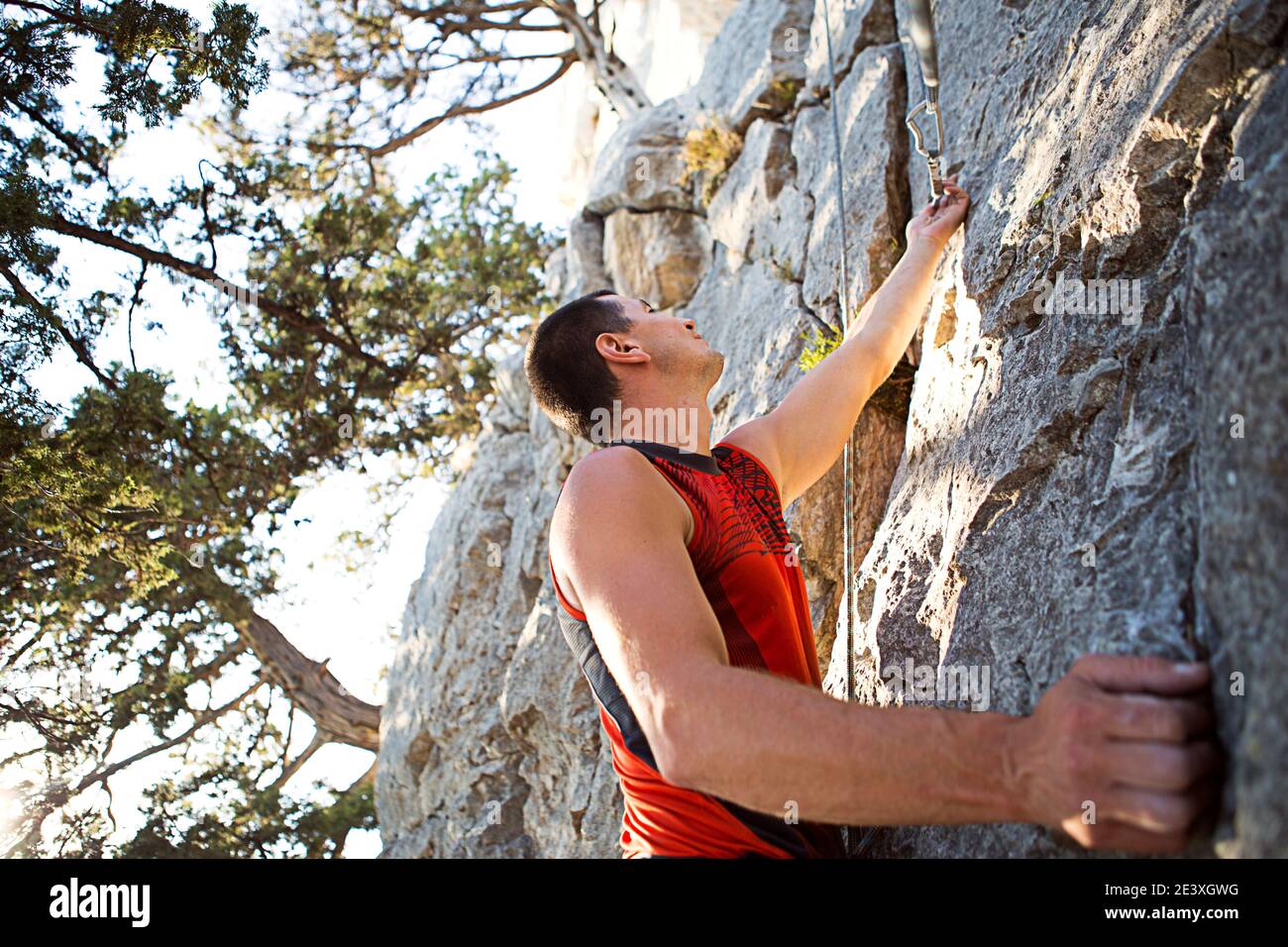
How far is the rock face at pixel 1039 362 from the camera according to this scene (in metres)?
1.94

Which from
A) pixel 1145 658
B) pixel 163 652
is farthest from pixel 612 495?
pixel 163 652

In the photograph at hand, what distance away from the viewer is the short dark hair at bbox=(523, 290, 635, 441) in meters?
3.63

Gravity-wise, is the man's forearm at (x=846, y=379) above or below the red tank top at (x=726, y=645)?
above

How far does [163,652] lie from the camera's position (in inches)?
493

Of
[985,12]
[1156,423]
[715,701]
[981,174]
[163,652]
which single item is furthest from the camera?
[163,652]

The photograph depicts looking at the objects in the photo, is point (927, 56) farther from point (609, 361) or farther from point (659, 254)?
point (659, 254)

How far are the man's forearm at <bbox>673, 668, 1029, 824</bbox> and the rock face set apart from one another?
391mm

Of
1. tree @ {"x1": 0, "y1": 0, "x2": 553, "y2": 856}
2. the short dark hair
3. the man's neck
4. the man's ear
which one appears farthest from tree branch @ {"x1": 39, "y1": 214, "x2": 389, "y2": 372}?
the man's neck

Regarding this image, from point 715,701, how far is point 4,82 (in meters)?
5.83

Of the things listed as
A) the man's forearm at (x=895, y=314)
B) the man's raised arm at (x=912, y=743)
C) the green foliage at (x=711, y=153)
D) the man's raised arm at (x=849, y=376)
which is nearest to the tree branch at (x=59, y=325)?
the man's raised arm at (x=849, y=376)

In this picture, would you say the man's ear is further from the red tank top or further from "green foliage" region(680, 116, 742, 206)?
"green foliage" region(680, 116, 742, 206)

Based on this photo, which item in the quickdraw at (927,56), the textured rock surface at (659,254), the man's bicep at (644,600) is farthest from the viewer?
the textured rock surface at (659,254)

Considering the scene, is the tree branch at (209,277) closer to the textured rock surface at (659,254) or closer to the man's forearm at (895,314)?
the textured rock surface at (659,254)
